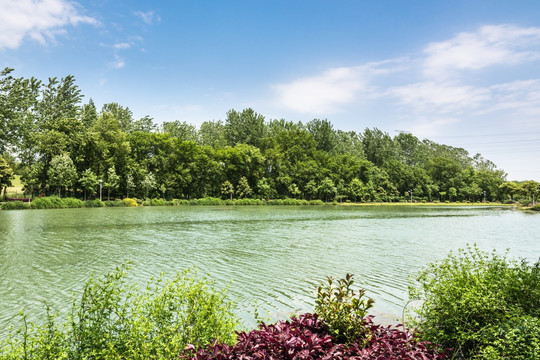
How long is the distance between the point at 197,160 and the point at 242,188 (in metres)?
11.4

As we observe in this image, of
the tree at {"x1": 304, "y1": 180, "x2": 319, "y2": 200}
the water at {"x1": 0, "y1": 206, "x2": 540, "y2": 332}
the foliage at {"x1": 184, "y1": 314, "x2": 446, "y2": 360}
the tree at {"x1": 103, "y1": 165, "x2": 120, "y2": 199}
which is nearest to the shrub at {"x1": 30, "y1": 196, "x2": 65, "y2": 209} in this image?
the tree at {"x1": 103, "y1": 165, "x2": 120, "y2": 199}

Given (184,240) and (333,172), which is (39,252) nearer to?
(184,240)

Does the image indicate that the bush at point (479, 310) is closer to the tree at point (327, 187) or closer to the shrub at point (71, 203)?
the shrub at point (71, 203)

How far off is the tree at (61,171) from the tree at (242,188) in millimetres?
31959

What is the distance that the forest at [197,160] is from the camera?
57062 mm

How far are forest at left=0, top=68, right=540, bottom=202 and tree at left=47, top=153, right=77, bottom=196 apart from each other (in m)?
0.20

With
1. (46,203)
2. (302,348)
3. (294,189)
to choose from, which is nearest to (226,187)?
(294,189)

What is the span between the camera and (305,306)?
7.75 metres

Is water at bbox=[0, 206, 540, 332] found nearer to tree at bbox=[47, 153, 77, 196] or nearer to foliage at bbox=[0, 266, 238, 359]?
foliage at bbox=[0, 266, 238, 359]

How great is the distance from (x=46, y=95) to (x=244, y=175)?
140 feet

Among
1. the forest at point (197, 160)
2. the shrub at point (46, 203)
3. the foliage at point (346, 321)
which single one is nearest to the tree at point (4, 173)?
the forest at point (197, 160)

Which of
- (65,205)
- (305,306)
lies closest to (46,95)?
(65,205)

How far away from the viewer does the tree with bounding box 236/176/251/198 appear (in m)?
74.0

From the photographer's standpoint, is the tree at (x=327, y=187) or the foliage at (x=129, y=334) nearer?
the foliage at (x=129, y=334)
